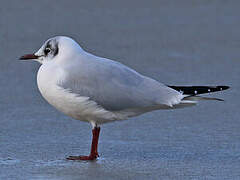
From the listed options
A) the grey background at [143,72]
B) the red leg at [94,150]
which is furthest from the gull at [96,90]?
the grey background at [143,72]

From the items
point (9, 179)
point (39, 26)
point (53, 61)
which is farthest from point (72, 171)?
point (39, 26)

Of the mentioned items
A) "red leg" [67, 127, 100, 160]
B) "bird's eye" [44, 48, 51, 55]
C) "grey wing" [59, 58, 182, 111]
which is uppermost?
"bird's eye" [44, 48, 51, 55]

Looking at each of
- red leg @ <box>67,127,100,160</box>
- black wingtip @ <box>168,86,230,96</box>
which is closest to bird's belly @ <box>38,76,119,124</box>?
red leg @ <box>67,127,100,160</box>

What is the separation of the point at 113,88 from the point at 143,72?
9.76 feet

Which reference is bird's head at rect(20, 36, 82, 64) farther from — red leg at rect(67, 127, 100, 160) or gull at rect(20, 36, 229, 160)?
red leg at rect(67, 127, 100, 160)

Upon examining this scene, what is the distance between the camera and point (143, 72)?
8297mm

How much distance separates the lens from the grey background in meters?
5.07

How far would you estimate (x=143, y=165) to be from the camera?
5082 mm

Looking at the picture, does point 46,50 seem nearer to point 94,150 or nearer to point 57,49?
point 57,49

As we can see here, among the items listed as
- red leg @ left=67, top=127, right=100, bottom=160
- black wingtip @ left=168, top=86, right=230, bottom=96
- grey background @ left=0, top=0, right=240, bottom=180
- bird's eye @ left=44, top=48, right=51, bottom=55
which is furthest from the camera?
bird's eye @ left=44, top=48, right=51, bottom=55

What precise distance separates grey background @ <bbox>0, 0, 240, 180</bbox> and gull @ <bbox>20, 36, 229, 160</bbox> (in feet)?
1.00

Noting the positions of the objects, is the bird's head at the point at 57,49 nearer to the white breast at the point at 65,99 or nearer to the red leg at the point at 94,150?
the white breast at the point at 65,99

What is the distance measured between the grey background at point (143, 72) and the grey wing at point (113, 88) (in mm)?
362

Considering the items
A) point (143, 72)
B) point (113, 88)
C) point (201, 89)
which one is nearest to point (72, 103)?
point (113, 88)
